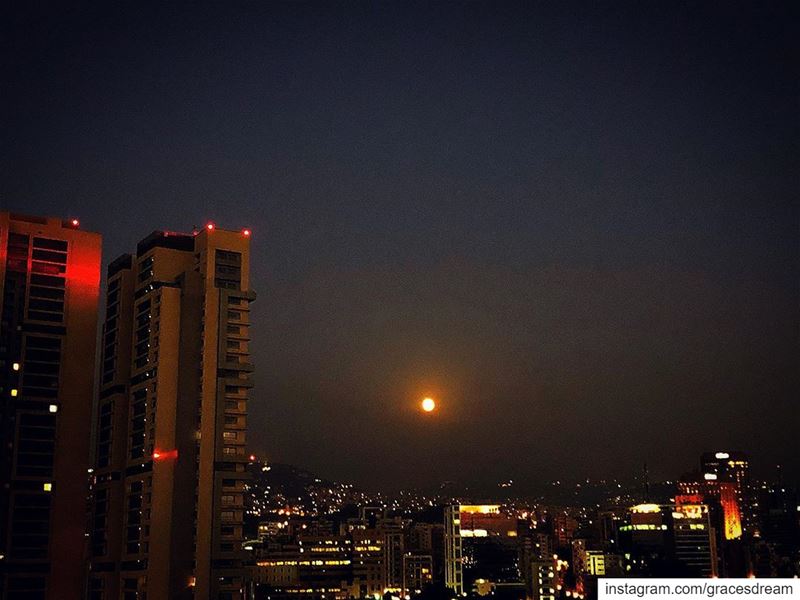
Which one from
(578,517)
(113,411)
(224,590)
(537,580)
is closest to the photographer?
(224,590)

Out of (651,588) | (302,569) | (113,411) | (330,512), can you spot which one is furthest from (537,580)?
(330,512)

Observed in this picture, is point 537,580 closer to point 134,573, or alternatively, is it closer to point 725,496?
point 134,573

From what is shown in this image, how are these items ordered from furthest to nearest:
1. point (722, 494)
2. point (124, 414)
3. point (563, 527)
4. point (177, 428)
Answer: point (722, 494) → point (563, 527) → point (124, 414) → point (177, 428)

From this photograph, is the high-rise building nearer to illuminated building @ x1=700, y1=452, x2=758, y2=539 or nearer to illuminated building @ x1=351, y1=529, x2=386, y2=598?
illuminated building @ x1=351, y1=529, x2=386, y2=598

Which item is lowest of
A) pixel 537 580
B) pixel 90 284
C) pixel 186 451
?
pixel 537 580

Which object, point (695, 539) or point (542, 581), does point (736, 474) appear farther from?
point (542, 581)

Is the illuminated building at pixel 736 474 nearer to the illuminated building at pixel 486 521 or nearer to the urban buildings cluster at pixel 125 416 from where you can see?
the illuminated building at pixel 486 521

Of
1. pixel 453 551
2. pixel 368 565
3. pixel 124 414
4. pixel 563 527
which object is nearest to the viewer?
pixel 124 414

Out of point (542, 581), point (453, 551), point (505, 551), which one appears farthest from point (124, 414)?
point (505, 551)
